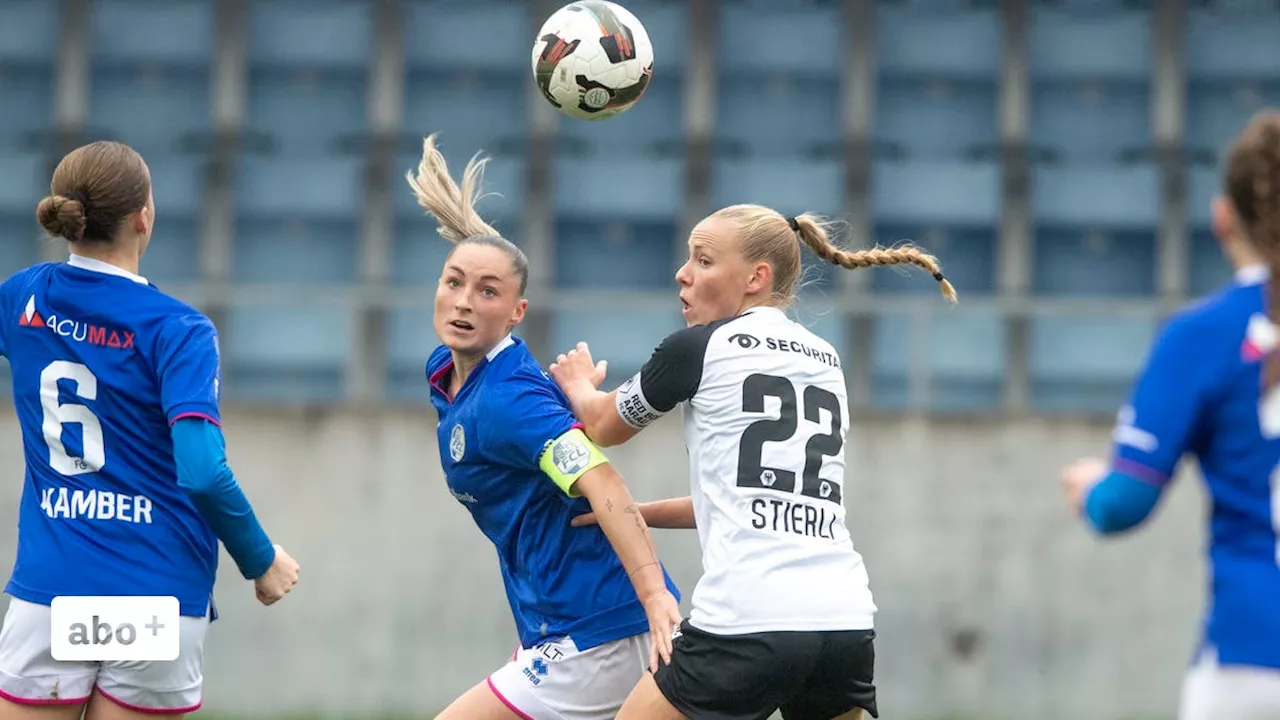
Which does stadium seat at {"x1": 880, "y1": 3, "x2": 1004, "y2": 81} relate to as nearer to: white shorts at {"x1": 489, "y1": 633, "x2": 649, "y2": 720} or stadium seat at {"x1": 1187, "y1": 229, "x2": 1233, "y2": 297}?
stadium seat at {"x1": 1187, "y1": 229, "x2": 1233, "y2": 297}

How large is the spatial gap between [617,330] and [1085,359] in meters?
3.02

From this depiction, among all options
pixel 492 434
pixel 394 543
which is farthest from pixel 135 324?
pixel 394 543

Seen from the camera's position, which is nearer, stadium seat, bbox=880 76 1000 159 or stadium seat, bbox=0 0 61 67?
stadium seat, bbox=0 0 61 67

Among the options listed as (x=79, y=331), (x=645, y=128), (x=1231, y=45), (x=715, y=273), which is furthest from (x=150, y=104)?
(x=715, y=273)

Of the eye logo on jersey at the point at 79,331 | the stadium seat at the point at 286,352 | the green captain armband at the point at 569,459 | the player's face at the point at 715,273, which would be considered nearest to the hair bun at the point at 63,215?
the eye logo on jersey at the point at 79,331

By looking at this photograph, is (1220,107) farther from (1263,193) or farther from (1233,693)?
(1233,693)

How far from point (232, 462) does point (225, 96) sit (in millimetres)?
3759

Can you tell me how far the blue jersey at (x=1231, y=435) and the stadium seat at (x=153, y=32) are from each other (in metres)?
10.9

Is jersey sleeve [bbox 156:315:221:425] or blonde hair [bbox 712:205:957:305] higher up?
blonde hair [bbox 712:205:957:305]

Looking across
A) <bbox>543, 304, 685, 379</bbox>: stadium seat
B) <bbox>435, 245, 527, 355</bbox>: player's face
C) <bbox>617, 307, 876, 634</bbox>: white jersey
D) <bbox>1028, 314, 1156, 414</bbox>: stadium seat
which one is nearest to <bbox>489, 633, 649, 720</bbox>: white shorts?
<bbox>617, 307, 876, 634</bbox>: white jersey

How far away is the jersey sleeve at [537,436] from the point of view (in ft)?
14.8

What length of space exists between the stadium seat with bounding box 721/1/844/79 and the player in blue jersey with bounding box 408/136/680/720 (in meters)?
8.72

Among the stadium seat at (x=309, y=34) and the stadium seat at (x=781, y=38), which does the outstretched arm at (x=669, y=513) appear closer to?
the stadium seat at (x=781, y=38)

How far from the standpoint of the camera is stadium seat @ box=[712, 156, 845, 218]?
1284 cm
